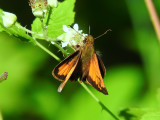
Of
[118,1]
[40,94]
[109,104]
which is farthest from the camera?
[118,1]

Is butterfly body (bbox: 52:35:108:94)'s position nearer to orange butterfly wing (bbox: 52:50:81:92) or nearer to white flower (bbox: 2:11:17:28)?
orange butterfly wing (bbox: 52:50:81:92)

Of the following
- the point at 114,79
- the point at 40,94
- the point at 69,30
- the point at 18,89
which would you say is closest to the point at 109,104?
the point at 114,79

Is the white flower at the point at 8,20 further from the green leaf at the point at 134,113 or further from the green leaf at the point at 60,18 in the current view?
the green leaf at the point at 134,113

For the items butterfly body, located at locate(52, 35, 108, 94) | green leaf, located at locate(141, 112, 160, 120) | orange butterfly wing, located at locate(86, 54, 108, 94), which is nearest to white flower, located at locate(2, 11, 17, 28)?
butterfly body, located at locate(52, 35, 108, 94)

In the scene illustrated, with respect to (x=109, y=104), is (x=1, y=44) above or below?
above

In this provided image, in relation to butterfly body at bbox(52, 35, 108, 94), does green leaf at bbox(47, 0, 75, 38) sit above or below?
above

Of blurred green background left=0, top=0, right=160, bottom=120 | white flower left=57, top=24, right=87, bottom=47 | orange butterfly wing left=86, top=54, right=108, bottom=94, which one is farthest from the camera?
blurred green background left=0, top=0, right=160, bottom=120

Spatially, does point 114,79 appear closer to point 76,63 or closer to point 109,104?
point 109,104

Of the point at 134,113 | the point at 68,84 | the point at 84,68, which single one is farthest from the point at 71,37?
the point at 68,84
